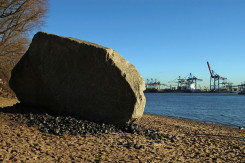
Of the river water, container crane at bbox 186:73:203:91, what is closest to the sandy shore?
the river water

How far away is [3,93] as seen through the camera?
2112cm

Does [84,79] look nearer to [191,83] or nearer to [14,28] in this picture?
[14,28]

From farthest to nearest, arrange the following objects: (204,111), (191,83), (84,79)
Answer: (191,83) → (204,111) → (84,79)

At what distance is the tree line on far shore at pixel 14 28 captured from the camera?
59.5ft

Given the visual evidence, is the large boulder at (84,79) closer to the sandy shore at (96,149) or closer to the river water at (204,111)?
the sandy shore at (96,149)

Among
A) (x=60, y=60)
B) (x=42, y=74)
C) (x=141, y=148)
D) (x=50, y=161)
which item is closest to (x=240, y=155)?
(x=141, y=148)

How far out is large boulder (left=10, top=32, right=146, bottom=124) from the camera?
7.45 m

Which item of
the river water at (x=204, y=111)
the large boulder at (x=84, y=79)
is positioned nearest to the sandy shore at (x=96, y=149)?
the large boulder at (x=84, y=79)

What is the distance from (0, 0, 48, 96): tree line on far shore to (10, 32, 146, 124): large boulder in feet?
39.0

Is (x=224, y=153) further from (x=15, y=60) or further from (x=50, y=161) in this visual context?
(x=15, y=60)

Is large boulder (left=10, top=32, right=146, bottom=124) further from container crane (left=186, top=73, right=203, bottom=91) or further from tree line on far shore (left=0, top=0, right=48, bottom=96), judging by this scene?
container crane (left=186, top=73, right=203, bottom=91)

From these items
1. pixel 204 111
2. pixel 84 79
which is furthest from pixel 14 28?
pixel 204 111

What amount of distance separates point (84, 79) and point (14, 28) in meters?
14.7

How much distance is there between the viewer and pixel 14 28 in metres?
19.1
